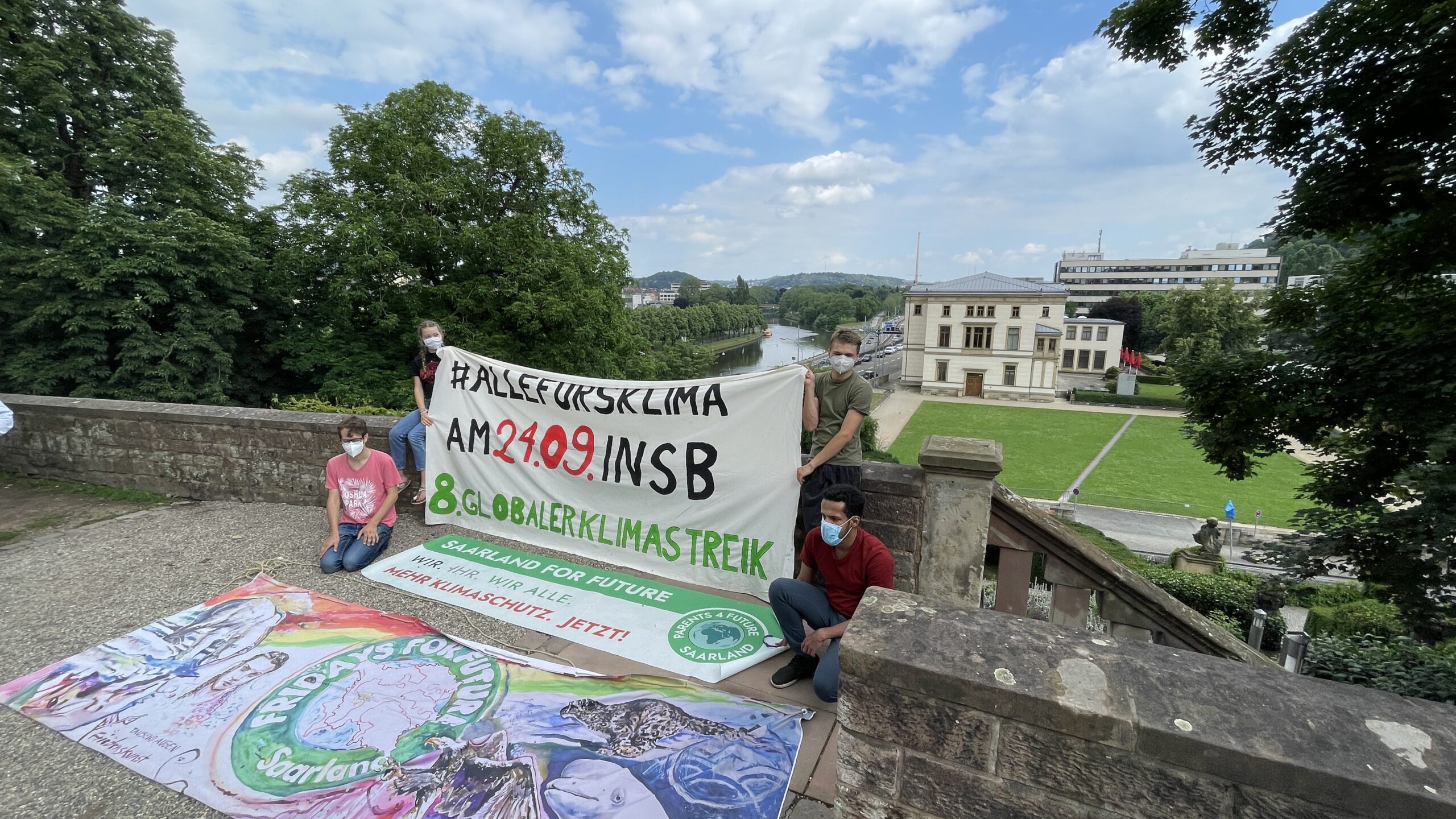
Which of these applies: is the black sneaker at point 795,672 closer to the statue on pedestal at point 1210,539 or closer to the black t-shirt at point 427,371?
the black t-shirt at point 427,371

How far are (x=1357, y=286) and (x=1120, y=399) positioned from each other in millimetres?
54581

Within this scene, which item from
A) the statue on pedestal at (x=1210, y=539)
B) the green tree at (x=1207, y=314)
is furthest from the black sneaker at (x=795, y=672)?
the green tree at (x=1207, y=314)

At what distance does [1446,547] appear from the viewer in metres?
4.18

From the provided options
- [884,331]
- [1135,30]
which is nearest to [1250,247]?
[884,331]

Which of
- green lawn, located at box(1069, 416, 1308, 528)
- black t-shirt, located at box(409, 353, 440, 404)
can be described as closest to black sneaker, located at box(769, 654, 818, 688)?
black t-shirt, located at box(409, 353, 440, 404)

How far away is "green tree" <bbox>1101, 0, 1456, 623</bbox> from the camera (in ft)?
15.6

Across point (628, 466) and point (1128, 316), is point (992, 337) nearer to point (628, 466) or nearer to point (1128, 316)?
point (1128, 316)

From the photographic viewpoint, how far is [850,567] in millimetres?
3221

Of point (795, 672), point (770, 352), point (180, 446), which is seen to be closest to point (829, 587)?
point (795, 672)

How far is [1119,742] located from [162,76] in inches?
863

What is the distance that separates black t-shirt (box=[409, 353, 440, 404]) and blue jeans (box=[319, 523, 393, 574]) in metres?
1.33

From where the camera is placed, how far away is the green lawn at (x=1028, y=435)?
30297mm

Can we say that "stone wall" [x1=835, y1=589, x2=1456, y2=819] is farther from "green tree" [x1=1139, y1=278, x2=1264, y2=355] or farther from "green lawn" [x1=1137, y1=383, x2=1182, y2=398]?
"green lawn" [x1=1137, y1=383, x2=1182, y2=398]

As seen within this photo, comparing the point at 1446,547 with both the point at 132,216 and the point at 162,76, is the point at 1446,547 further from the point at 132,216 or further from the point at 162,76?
the point at 162,76
